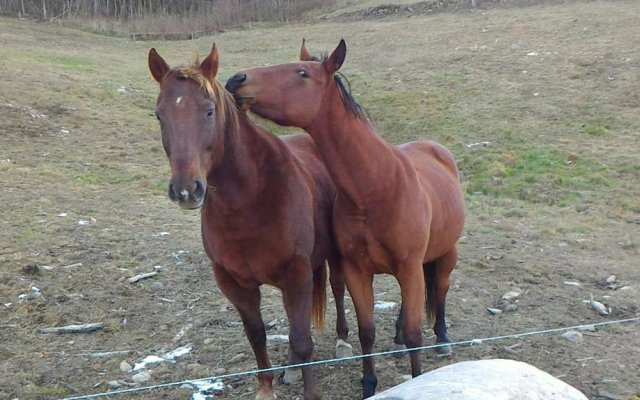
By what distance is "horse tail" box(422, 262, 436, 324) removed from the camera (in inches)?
171

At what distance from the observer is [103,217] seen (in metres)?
6.74

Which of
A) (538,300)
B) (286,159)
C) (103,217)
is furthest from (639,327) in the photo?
(103,217)

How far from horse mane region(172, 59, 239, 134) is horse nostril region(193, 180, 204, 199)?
0.35 m

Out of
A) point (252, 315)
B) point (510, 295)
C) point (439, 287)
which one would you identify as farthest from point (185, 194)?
point (510, 295)

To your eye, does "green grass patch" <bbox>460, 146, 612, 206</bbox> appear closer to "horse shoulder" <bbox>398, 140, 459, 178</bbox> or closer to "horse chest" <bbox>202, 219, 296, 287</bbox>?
"horse shoulder" <bbox>398, 140, 459, 178</bbox>

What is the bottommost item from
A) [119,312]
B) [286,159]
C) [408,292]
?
[119,312]

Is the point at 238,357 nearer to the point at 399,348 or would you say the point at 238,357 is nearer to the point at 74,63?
the point at 399,348

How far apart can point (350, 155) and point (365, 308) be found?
0.82 meters

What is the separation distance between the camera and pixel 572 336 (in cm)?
431

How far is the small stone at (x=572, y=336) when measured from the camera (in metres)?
4.28

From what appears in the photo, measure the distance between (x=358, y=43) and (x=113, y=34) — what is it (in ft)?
29.7

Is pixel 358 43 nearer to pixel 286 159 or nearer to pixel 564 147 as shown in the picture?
pixel 564 147

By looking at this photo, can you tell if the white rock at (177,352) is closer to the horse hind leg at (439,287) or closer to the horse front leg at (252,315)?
the horse front leg at (252,315)

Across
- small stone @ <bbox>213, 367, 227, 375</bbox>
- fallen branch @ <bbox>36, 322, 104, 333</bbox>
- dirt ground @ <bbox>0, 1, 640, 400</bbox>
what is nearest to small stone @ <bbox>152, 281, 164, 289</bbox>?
dirt ground @ <bbox>0, 1, 640, 400</bbox>
